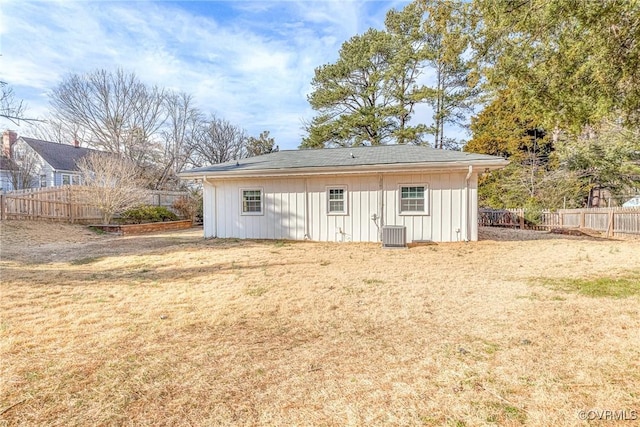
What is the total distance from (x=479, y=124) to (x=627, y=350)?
21.7m

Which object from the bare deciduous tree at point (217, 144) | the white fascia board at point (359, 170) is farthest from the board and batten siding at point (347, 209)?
the bare deciduous tree at point (217, 144)

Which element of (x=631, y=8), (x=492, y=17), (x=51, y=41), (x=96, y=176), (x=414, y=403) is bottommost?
(x=414, y=403)

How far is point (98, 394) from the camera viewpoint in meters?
2.32

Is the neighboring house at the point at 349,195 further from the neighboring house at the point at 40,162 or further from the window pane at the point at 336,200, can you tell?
the neighboring house at the point at 40,162

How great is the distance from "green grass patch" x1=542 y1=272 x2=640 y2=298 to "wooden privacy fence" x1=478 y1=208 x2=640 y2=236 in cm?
902

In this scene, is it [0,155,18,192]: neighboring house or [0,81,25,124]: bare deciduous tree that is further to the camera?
[0,155,18,192]: neighboring house

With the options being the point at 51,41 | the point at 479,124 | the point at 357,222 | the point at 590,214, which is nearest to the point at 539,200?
the point at 590,214

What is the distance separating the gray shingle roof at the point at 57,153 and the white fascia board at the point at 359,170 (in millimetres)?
19270

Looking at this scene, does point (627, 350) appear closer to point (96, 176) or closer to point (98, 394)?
point (98, 394)

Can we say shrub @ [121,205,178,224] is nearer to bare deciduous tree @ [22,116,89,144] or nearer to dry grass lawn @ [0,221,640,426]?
dry grass lawn @ [0,221,640,426]

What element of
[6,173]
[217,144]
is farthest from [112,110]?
[6,173]

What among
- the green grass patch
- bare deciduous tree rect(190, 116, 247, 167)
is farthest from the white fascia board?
bare deciduous tree rect(190, 116, 247, 167)

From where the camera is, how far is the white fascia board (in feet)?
30.4

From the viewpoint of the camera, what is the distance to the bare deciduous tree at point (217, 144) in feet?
91.7
